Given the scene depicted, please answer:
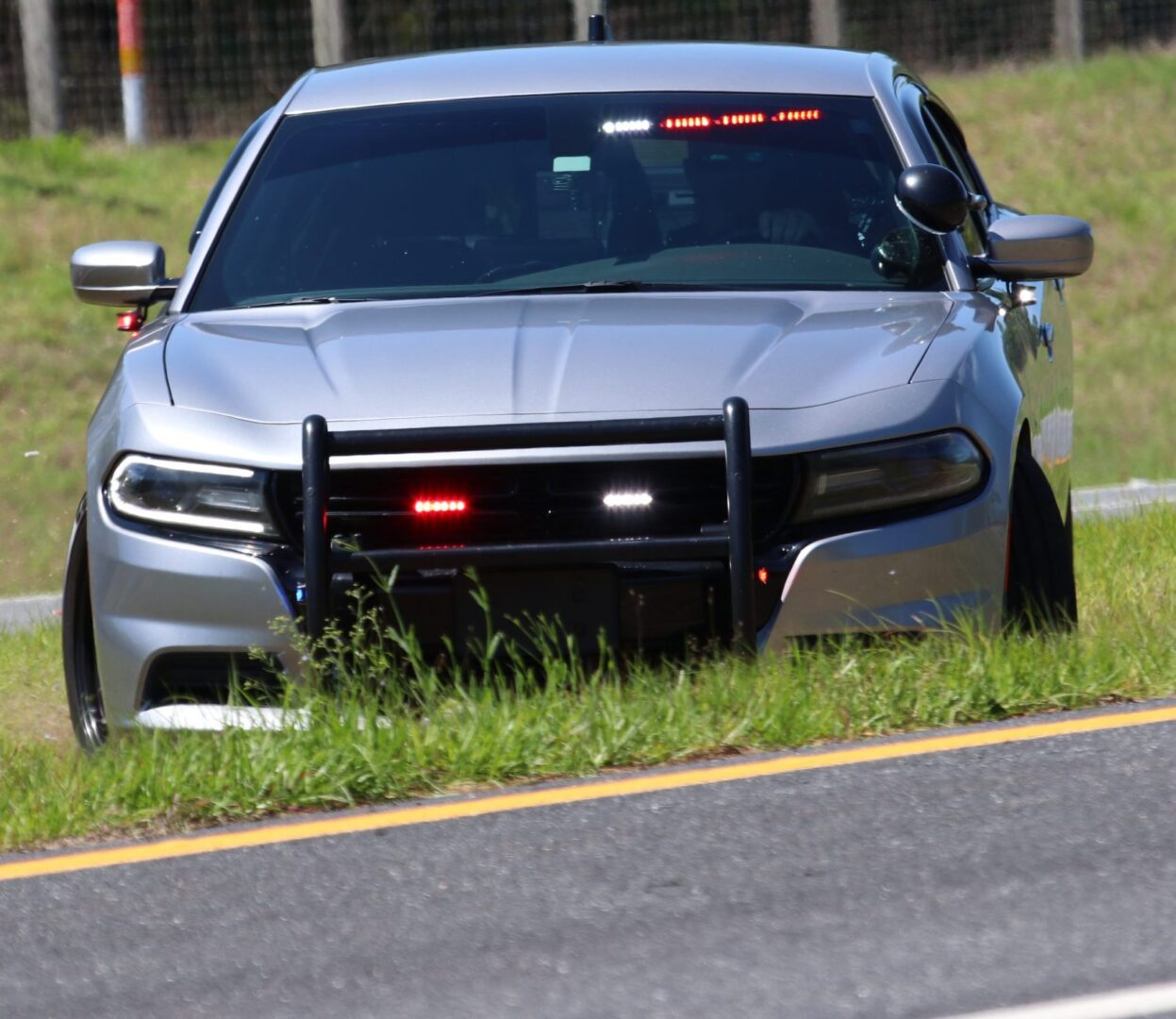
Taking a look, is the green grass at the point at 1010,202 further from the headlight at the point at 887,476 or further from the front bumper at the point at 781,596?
the headlight at the point at 887,476

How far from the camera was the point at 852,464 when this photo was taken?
4719 millimetres

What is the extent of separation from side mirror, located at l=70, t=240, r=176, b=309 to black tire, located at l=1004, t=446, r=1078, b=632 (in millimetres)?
2414

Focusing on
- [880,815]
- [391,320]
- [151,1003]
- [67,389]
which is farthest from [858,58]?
[67,389]

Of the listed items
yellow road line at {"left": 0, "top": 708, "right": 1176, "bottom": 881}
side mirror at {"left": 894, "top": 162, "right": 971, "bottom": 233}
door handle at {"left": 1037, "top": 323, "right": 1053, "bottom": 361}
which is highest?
side mirror at {"left": 894, "top": 162, "right": 971, "bottom": 233}

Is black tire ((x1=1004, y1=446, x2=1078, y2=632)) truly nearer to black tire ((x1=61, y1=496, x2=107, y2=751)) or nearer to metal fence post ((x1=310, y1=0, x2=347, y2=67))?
black tire ((x1=61, y1=496, x2=107, y2=751))

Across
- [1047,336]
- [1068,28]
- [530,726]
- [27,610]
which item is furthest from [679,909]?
[1068,28]

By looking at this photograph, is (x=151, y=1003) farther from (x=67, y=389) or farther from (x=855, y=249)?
(x=67, y=389)

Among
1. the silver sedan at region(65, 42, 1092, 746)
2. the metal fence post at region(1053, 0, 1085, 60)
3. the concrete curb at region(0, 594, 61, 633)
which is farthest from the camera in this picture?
the metal fence post at region(1053, 0, 1085, 60)

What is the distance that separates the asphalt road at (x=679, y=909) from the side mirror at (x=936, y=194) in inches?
69.7

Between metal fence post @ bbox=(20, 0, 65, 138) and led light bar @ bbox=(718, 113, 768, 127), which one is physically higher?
led light bar @ bbox=(718, 113, 768, 127)

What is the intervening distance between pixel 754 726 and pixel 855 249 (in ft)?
5.45

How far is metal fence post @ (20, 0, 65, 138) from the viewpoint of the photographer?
681 inches

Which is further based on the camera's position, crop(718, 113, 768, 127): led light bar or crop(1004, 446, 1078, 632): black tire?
crop(718, 113, 768, 127): led light bar

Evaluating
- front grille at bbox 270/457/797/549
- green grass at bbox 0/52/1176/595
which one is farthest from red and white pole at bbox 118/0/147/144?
front grille at bbox 270/457/797/549
